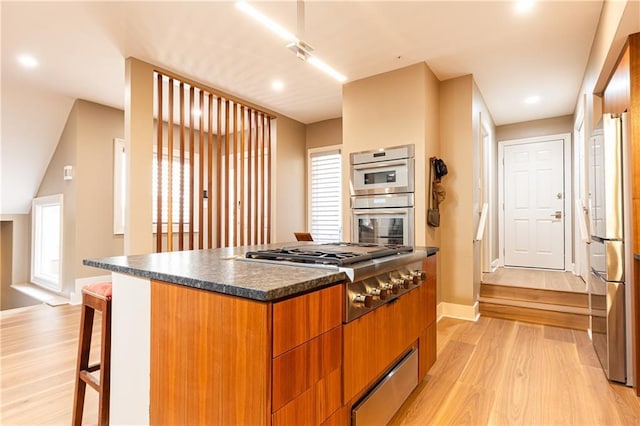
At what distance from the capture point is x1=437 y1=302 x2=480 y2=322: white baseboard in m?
3.66

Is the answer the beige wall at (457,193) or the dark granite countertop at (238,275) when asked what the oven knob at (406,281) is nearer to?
the dark granite countertop at (238,275)

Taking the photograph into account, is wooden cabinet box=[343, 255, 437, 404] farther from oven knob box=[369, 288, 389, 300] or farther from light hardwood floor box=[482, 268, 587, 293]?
light hardwood floor box=[482, 268, 587, 293]

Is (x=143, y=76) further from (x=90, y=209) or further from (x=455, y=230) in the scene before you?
(x=455, y=230)

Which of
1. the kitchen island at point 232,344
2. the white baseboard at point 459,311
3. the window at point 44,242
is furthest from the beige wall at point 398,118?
the window at point 44,242

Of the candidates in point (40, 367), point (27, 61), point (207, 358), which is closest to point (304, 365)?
point (207, 358)

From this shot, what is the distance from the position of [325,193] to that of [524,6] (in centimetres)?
357

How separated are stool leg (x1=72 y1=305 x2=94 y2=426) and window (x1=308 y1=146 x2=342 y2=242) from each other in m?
3.91

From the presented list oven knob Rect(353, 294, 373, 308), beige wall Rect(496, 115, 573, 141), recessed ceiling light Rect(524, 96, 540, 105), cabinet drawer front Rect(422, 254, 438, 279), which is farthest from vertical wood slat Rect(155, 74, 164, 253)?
beige wall Rect(496, 115, 573, 141)

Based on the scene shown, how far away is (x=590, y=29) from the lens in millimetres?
2822

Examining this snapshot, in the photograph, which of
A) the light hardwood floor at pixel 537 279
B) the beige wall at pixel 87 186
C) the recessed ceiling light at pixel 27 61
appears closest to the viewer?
the recessed ceiling light at pixel 27 61

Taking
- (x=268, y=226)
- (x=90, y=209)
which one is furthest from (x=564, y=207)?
(x=90, y=209)

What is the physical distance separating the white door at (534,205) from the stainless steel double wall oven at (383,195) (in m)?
2.96

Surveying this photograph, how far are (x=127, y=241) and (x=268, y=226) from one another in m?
2.15

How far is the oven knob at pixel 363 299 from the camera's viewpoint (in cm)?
132
